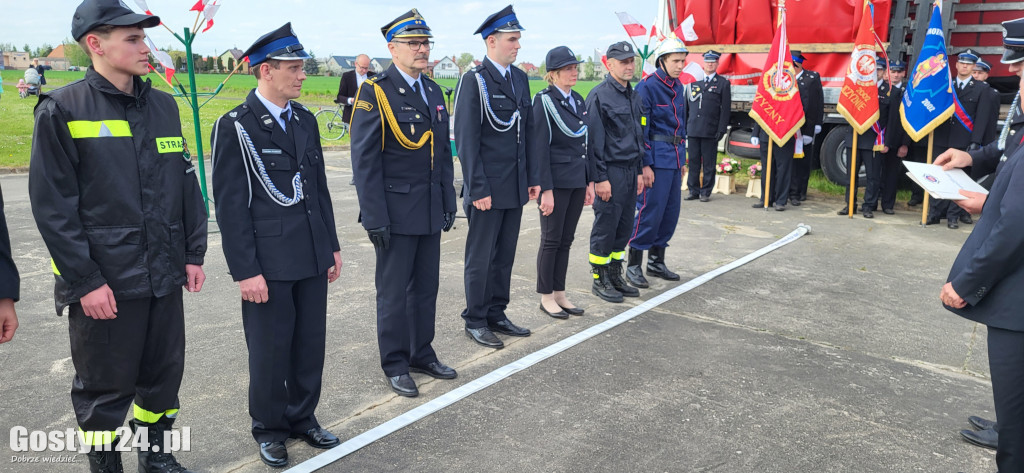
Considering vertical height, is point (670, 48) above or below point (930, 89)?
above

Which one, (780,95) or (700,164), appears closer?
(780,95)

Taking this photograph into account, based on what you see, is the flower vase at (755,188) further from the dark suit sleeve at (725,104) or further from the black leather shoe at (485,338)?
the black leather shoe at (485,338)

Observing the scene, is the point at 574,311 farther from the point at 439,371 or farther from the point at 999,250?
the point at 999,250

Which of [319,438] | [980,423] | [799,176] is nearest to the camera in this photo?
[319,438]

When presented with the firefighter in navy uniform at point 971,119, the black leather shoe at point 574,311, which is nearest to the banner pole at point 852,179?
the firefighter in navy uniform at point 971,119

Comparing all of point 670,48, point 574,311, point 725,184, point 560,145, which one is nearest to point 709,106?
point 725,184

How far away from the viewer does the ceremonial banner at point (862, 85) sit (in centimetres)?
879

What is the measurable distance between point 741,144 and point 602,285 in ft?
22.6

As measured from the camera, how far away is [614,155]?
5477mm

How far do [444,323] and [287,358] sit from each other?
6.31 feet

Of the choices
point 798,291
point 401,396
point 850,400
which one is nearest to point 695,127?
point 798,291

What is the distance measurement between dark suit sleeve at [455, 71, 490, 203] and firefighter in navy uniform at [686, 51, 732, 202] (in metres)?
6.48

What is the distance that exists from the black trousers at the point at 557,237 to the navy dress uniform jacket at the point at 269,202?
217 cm

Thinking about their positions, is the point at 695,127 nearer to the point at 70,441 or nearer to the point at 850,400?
the point at 850,400
